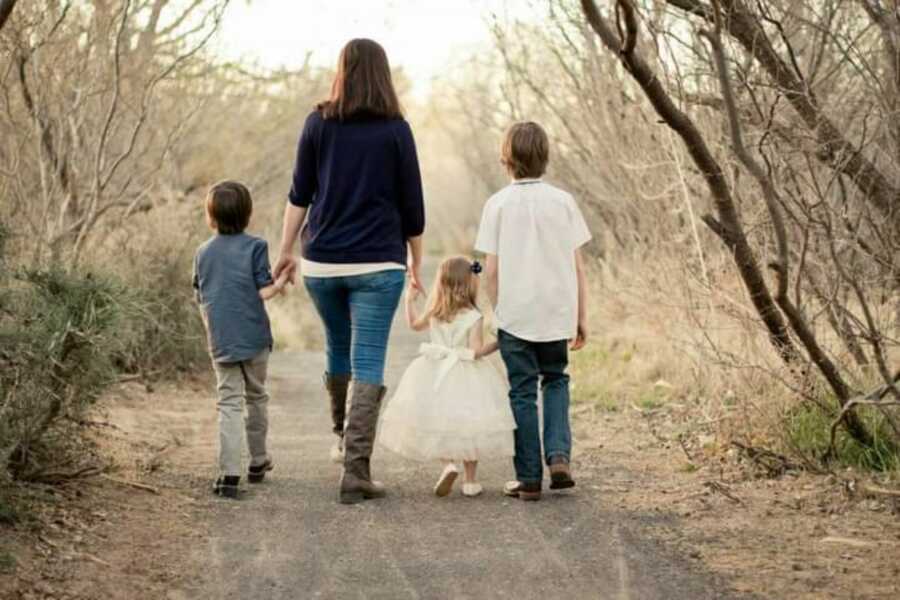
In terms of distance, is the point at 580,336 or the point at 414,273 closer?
the point at 580,336

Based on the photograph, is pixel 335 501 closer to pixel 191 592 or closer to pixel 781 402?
pixel 191 592

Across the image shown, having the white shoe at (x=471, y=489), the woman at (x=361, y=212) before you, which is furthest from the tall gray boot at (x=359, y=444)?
the white shoe at (x=471, y=489)

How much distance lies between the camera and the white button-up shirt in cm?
664

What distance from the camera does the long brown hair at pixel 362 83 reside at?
6.47 metres

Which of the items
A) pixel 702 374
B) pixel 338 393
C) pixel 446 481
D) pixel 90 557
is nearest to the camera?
pixel 90 557

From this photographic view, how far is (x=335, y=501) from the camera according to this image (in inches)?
257

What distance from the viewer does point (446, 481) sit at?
6.58 metres

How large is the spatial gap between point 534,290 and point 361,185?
97cm

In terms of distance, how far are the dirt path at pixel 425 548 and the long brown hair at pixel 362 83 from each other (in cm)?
185

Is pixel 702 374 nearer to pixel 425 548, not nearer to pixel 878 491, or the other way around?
pixel 878 491

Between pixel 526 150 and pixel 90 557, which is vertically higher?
pixel 526 150

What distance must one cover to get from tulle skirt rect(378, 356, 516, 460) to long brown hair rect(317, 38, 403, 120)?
1.30 meters

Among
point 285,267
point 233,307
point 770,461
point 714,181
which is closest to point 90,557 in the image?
point 233,307

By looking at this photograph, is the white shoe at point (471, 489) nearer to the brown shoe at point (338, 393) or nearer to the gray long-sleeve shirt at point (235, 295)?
A: the brown shoe at point (338, 393)
